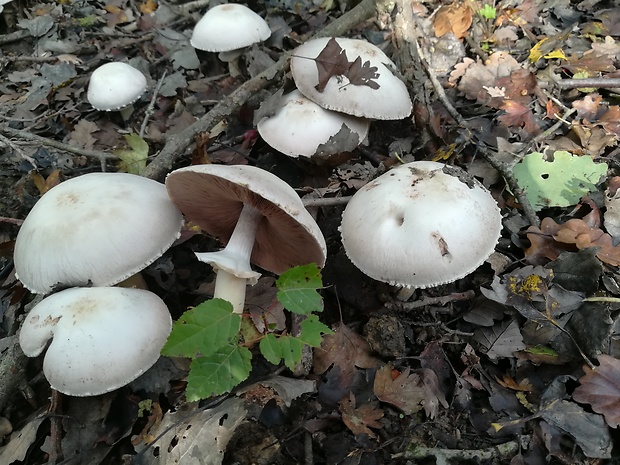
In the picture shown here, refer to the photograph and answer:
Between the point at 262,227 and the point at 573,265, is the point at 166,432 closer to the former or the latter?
the point at 262,227

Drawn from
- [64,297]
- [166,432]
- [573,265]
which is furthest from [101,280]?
[573,265]

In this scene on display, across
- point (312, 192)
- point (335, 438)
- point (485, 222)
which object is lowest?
point (335, 438)

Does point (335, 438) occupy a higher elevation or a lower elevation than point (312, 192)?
lower

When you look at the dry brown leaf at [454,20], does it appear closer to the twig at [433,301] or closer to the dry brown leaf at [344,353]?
the twig at [433,301]

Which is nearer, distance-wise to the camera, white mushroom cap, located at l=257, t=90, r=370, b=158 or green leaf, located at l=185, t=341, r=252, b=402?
green leaf, located at l=185, t=341, r=252, b=402

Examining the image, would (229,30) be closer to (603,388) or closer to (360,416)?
(360,416)

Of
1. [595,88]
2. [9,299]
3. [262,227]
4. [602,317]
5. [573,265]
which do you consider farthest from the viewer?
[595,88]

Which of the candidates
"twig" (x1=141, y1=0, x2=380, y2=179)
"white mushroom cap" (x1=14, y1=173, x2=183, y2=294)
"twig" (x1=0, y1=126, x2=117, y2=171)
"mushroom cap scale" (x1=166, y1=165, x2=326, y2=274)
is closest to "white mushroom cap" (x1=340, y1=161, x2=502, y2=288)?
"mushroom cap scale" (x1=166, y1=165, x2=326, y2=274)

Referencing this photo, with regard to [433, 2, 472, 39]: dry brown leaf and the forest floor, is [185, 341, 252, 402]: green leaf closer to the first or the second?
the forest floor
